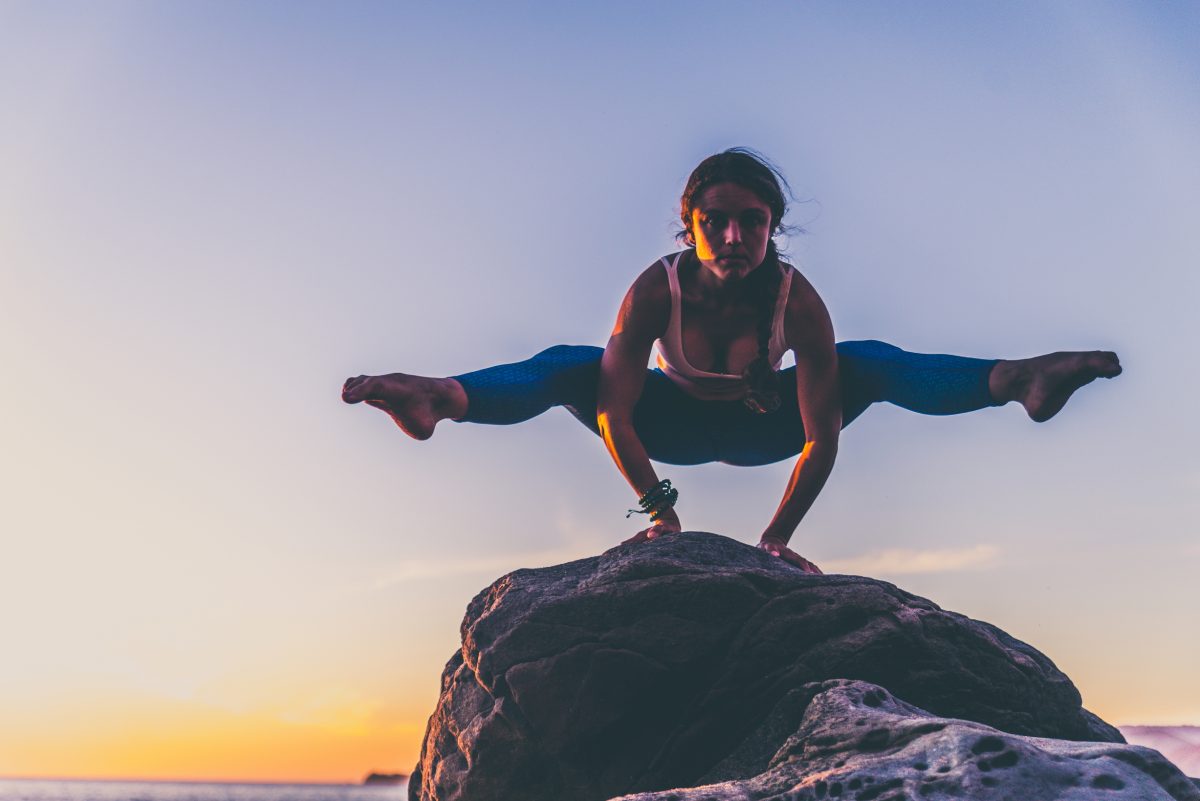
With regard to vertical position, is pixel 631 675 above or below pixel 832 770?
above

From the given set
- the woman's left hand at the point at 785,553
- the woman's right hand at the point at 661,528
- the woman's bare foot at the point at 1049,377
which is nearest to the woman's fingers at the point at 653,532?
the woman's right hand at the point at 661,528

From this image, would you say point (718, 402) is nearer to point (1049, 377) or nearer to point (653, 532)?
point (653, 532)

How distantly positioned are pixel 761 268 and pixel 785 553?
1.57 metres

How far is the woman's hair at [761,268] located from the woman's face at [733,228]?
12cm

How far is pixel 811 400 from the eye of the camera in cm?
600

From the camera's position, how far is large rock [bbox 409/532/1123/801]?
180 inches

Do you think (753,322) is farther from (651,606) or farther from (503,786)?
(503,786)

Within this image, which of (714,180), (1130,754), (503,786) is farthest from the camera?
(714,180)

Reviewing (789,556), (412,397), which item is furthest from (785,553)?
(412,397)

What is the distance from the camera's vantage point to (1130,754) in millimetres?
3348

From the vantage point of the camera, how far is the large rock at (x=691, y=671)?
4.57m

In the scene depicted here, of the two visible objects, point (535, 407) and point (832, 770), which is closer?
point (832, 770)

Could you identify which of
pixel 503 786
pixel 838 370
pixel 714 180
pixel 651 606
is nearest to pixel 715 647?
pixel 651 606

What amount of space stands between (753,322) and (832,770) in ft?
10.2
